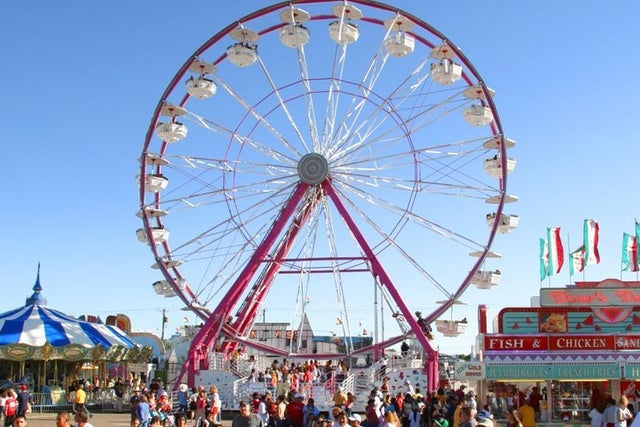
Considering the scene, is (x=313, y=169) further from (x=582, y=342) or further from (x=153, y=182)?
(x=582, y=342)

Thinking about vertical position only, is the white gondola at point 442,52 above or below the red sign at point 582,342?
above

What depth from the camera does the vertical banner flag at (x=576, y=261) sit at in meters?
27.6

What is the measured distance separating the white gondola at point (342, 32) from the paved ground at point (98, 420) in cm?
1114

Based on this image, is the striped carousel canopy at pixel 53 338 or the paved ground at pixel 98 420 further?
the striped carousel canopy at pixel 53 338

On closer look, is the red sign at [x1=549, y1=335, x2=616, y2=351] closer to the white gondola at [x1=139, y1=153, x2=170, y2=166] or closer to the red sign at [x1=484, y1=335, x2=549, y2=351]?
the red sign at [x1=484, y1=335, x2=549, y2=351]

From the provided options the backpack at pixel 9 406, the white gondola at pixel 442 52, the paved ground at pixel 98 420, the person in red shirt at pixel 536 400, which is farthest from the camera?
the white gondola at pixel 442 52

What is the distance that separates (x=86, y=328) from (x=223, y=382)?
919 centimetres

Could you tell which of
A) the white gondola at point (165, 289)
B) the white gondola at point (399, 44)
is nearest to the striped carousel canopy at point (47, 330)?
the white gondola at point (165, 289)

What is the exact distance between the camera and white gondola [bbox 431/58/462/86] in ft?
82.0

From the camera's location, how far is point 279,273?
2766cm

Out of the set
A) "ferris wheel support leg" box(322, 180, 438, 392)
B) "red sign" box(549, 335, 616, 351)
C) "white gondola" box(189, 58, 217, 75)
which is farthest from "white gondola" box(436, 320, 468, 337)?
"white gondola" box(189, 58, 217, 75)

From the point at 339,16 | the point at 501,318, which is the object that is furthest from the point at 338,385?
the point at 339,16

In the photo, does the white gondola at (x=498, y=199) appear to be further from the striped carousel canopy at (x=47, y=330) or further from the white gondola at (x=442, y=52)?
the striped carousel canopy at (x=47, y=330)

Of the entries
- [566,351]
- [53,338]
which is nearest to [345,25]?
[566,351]
